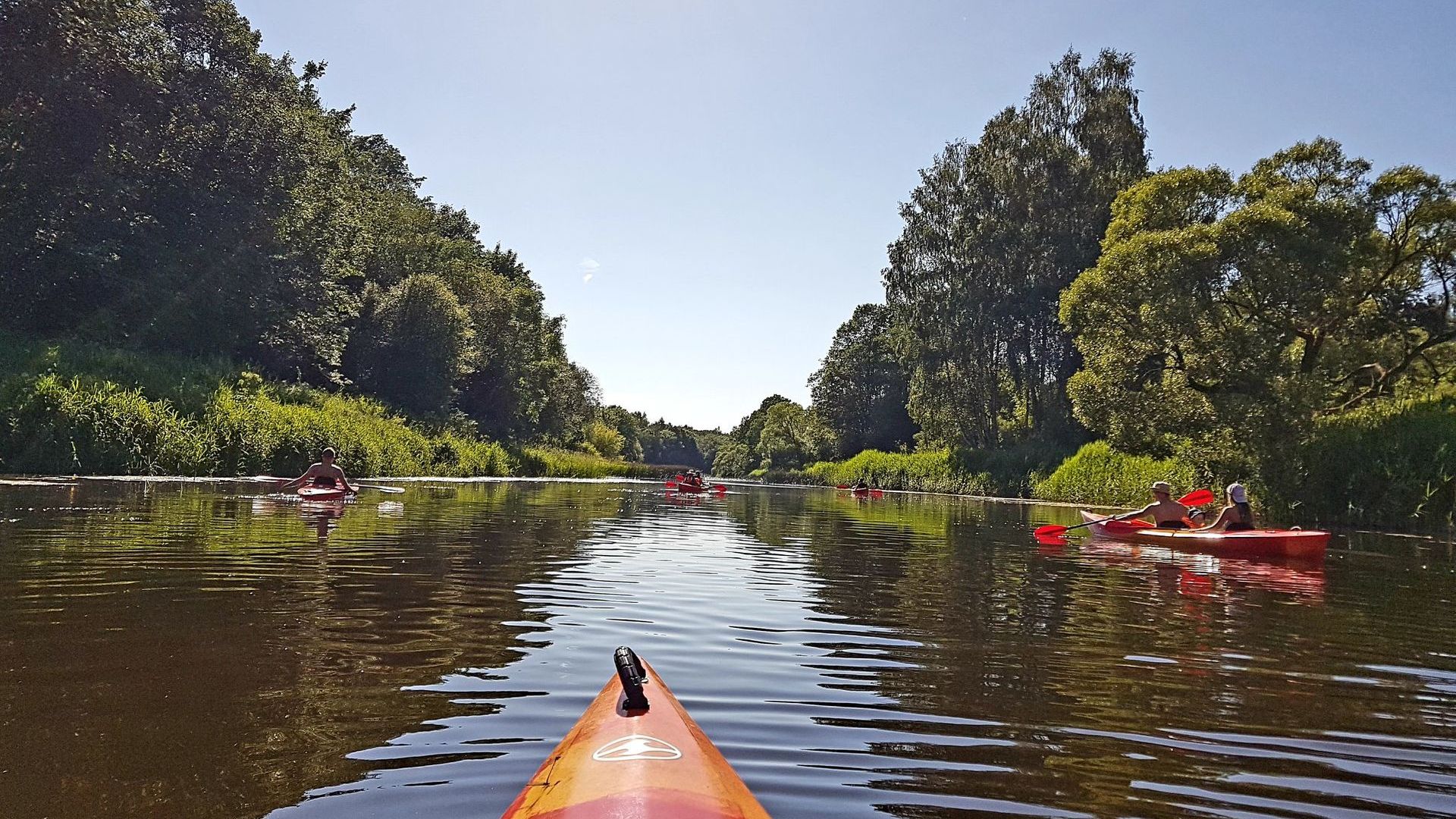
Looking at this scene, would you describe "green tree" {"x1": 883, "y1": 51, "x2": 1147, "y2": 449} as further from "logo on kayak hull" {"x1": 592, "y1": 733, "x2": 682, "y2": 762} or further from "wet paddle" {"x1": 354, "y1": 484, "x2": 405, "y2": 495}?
"logo on kayak hull" {"x1": 592, "y1": 733, "x2": 682, "y2": 762}

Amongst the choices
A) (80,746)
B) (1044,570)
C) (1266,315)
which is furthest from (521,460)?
(80,746)

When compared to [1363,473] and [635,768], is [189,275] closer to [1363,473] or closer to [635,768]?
[635,768]

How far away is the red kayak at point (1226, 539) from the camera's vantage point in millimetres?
14242

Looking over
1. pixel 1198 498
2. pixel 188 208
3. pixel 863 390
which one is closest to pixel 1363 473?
pixel 1198 498

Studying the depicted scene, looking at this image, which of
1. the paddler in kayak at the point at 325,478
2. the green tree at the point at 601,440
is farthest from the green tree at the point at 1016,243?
the green tree at the point at 601,440

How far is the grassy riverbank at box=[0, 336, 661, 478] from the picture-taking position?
22125mm

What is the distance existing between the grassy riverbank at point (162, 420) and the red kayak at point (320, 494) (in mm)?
7102

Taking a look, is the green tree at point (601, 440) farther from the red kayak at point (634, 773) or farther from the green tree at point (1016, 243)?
the red kayak at point (634, 773)

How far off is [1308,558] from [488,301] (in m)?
A: 58.6

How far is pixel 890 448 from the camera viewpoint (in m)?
78.1

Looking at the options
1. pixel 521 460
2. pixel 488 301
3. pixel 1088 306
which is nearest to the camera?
pixel 1088 306

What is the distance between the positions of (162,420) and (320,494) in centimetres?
847

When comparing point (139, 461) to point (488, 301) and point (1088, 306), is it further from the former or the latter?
point (488, 301)

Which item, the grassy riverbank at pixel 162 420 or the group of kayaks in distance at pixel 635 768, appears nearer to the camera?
the group of kayaks in distance at pixel 635 768
